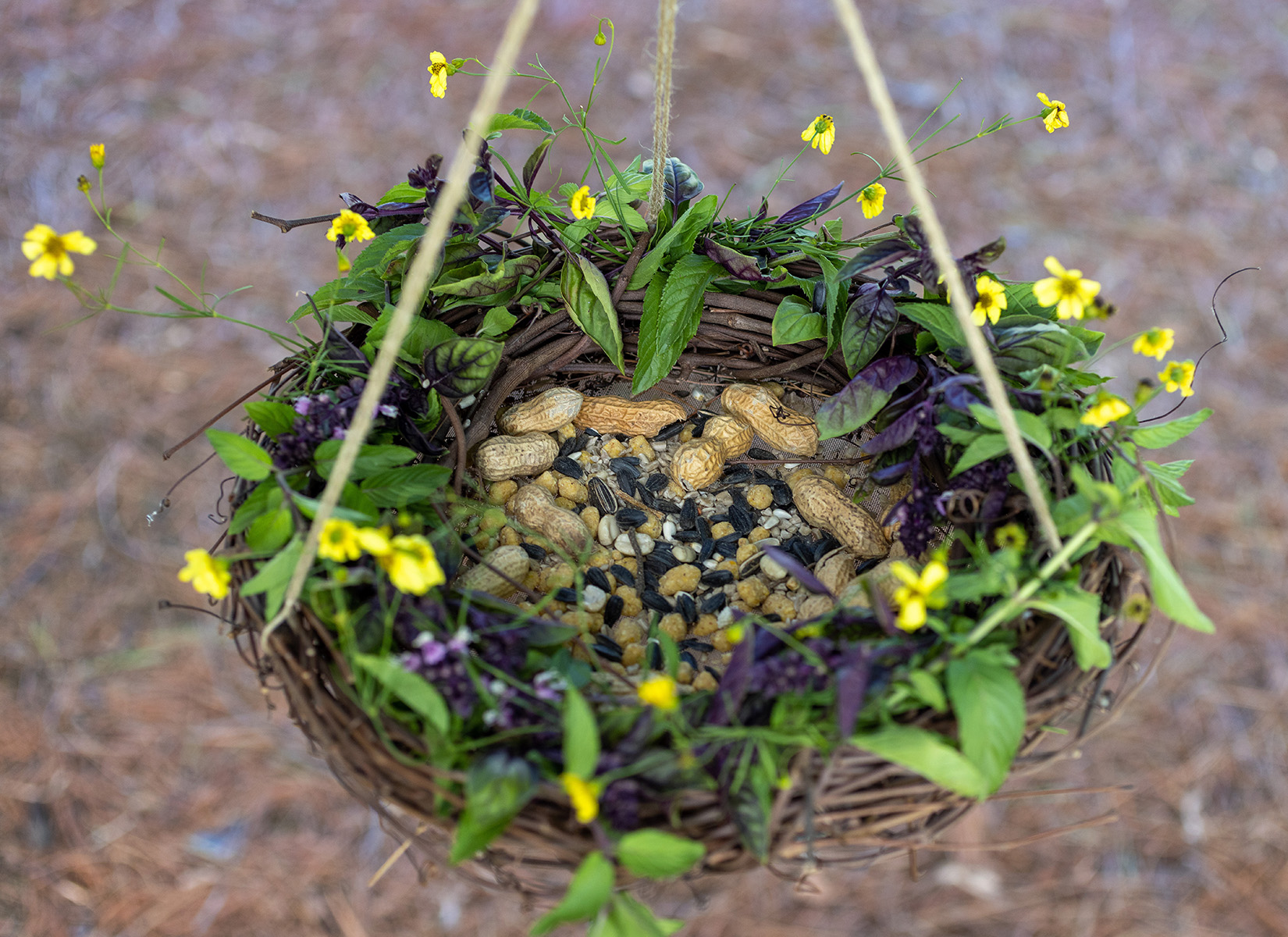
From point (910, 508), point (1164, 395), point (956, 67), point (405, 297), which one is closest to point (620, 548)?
point (910, 508)

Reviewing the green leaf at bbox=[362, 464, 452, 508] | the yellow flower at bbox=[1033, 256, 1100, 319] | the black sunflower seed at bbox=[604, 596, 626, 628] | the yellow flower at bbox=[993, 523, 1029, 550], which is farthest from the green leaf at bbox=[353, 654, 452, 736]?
the yellow flower at bbox=[1033, 256, 1100, 319]

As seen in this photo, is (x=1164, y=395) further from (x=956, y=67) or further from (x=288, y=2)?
(x=288, y=2)

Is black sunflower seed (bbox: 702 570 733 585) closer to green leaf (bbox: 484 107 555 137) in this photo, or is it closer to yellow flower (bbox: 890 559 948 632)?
yellow flower (bbox: 890 559 948 632)

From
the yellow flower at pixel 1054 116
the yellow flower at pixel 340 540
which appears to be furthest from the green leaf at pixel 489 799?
the yellow flower at pixel 1054 116

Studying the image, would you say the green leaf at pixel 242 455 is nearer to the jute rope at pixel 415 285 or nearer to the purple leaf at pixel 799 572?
the jute rope at pixel 415 285

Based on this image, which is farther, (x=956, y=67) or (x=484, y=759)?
(x=956, y=67)

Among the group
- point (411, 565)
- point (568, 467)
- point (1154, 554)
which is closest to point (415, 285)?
point (411, 565)
